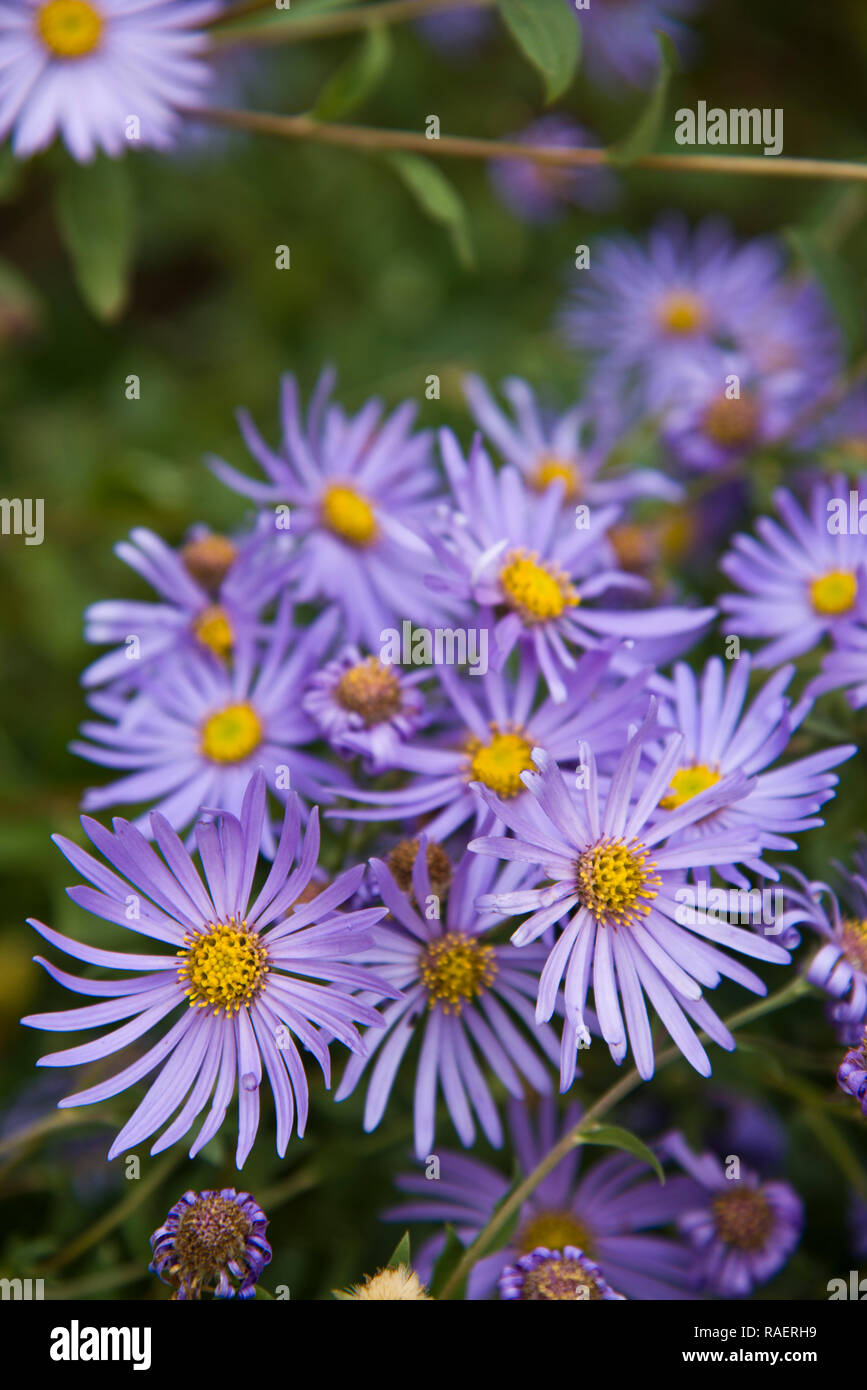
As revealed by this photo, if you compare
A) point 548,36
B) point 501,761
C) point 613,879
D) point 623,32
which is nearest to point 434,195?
point 548,36

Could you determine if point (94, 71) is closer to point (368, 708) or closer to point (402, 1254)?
point (368, 708)

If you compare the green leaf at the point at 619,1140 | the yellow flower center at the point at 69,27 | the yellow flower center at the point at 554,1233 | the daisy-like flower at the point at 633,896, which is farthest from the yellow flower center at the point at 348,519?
the yellow flower center at the point at 554,1233

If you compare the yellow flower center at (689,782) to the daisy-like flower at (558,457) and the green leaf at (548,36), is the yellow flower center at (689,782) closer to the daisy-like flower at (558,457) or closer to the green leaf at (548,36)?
the daisy-like flower at (558,457)

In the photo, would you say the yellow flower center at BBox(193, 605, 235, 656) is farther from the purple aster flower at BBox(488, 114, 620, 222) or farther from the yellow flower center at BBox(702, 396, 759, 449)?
the purple aster flower at BBox(488, 114, 620, 222)

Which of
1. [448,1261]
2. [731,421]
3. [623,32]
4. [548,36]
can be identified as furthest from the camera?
[623,32]

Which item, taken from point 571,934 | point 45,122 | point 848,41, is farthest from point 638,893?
point 848,41
